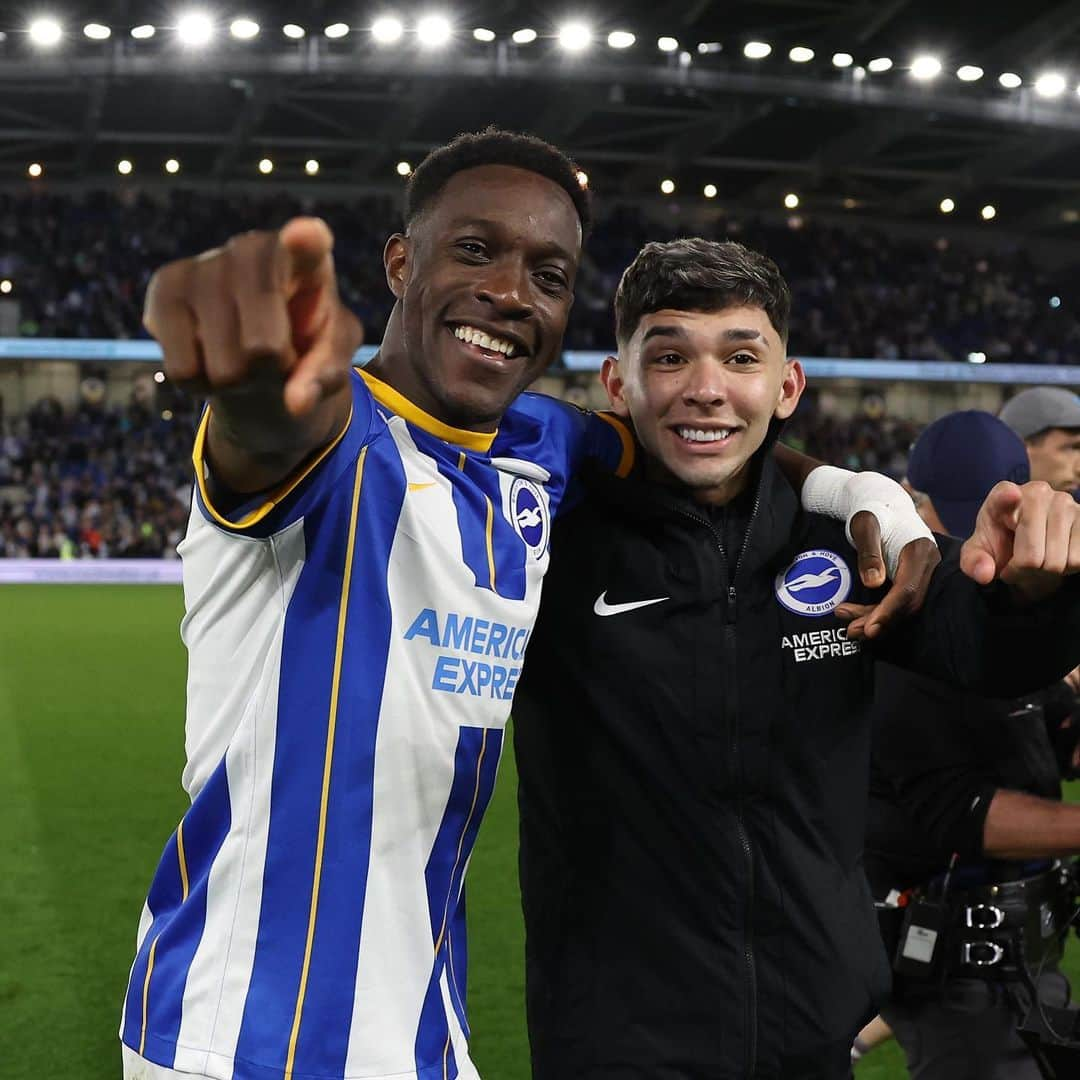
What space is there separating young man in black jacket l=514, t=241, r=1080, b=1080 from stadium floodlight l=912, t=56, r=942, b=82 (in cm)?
2488

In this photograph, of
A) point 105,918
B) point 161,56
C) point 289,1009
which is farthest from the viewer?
point 161,56

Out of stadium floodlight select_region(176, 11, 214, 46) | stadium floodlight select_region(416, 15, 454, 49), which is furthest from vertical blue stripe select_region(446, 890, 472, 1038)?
stadium floodlight select_region(176, 11, 214, 46)

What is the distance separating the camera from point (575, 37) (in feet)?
80.5

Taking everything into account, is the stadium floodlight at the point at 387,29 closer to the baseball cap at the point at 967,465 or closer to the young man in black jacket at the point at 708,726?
the baseball cap at the point at 967,465

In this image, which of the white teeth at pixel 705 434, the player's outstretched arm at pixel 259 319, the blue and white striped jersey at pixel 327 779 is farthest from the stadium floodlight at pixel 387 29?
the player's outstretched arm at pixel 259 319

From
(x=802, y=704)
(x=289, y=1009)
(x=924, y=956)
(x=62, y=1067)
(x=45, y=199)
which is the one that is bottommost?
(x=62, y=1067)

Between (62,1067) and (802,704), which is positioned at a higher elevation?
(802,704)

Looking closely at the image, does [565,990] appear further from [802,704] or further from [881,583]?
[881,583]

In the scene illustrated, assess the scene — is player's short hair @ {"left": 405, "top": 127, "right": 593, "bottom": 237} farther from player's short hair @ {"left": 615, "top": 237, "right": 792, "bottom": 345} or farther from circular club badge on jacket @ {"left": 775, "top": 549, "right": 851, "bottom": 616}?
circular club badge on jacket @ {"left": 775, "top": 549, "right": 851, "bottom": 616}

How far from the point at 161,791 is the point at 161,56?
65.7 feet

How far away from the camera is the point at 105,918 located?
5.91 m

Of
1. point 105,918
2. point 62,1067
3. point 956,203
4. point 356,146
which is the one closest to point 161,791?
point 105,918

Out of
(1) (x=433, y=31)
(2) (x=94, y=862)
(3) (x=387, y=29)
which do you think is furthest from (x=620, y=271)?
(2) (x=94, y=862)

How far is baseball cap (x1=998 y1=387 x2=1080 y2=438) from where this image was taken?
14.8 ft
